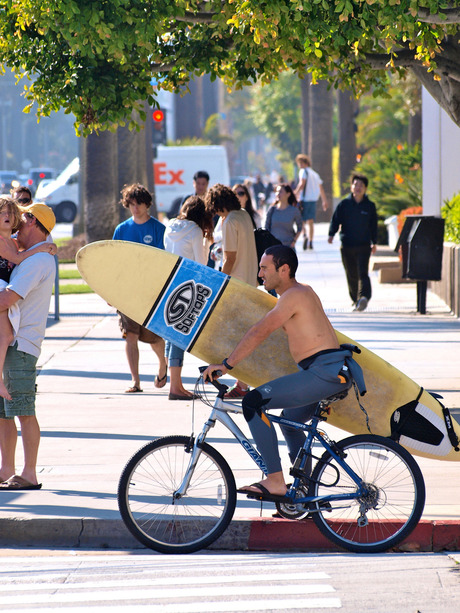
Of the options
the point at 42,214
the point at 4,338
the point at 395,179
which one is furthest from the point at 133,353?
the point at 395,179

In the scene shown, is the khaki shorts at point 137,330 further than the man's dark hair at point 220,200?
Yes

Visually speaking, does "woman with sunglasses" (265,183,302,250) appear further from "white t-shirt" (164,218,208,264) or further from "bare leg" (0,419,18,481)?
"bare leg" (0,419,18,481)

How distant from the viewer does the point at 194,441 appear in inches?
228

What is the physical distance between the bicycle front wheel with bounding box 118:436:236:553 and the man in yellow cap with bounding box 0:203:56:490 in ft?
3.83

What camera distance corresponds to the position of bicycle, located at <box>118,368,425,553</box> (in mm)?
5758

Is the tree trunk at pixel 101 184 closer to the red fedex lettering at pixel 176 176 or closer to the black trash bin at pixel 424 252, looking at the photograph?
the black trash bin at pixel 424 252

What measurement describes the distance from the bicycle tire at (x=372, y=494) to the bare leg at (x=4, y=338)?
78.5 inches

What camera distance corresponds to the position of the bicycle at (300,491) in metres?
5.76

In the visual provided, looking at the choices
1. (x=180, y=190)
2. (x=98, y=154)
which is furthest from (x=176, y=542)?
(x=180, y=190)

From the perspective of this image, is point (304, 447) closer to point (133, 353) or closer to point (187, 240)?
point (187, 240)

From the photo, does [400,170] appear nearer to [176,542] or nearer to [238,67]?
[238,67]

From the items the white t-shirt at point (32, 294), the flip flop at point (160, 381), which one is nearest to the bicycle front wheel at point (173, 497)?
the white t-shirt at point (32, 294)

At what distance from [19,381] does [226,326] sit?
1324mm

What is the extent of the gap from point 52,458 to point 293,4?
3.56 meters
